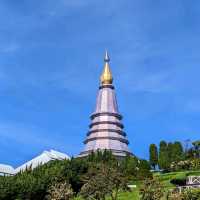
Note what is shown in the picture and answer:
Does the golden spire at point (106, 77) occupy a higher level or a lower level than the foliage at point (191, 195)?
higher

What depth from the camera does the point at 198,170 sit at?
68875 millimetres

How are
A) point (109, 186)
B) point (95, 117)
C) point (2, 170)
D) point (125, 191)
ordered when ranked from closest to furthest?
point (109, 186) → point (125, 191) → point (2, 170) → point (95, 117)

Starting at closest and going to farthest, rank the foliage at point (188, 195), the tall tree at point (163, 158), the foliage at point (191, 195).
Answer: the foliage at point (188, 195) → the foliage at point (191, 195) → the tall tree at point (163, 158)

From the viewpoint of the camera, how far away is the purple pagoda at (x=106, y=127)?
94.5 metres

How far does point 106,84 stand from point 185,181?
44.6m

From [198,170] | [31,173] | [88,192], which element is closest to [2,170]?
[31,173]

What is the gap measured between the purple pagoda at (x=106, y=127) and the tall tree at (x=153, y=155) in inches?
389

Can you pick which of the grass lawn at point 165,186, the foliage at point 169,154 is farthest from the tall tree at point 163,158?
the grass lawn at point 165,186

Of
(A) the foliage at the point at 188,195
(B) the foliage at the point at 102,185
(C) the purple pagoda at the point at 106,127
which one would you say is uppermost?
(C) the purple pagoda at the point at 106,127

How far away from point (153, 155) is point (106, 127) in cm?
1618

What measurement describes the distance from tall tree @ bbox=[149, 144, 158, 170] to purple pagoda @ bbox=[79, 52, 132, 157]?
9875 mm

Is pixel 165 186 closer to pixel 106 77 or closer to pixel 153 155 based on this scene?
pixel 153 155

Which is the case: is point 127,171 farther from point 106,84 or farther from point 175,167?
point 106,84

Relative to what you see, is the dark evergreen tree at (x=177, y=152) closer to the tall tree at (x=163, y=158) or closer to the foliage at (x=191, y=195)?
the tall tree at (x=163, y=158)
